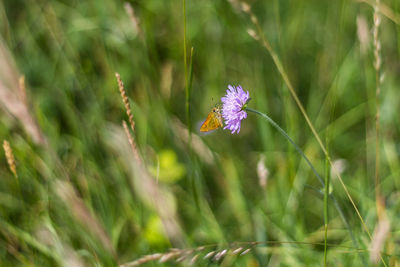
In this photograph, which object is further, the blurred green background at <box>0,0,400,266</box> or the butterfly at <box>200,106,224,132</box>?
the blurred green background at <box>0,0,400,266</box>

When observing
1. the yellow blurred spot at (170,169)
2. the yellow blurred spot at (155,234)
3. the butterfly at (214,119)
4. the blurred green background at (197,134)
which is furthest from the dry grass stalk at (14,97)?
the yellow blurred spot at (170,169)

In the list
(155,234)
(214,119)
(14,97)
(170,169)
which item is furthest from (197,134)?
(14,97)

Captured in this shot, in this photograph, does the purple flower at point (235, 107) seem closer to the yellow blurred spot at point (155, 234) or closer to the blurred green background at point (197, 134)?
the blurred green background at point (197, 134)

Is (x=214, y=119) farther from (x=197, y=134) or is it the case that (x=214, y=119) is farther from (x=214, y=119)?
(x=197, y=134)

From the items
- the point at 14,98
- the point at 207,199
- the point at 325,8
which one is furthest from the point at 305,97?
the point at 14,98

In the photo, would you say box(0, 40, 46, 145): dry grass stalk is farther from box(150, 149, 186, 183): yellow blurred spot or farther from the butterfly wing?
box(150, 149, 186, 183): yellow blurred spot

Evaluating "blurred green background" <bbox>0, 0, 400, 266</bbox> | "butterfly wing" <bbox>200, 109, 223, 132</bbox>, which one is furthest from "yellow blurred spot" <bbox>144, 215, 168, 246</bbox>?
"butterfly wing" <bbox>200, 109, 223, 132</bbox>

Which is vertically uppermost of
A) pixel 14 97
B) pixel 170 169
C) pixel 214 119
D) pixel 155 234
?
pixel 14 97
